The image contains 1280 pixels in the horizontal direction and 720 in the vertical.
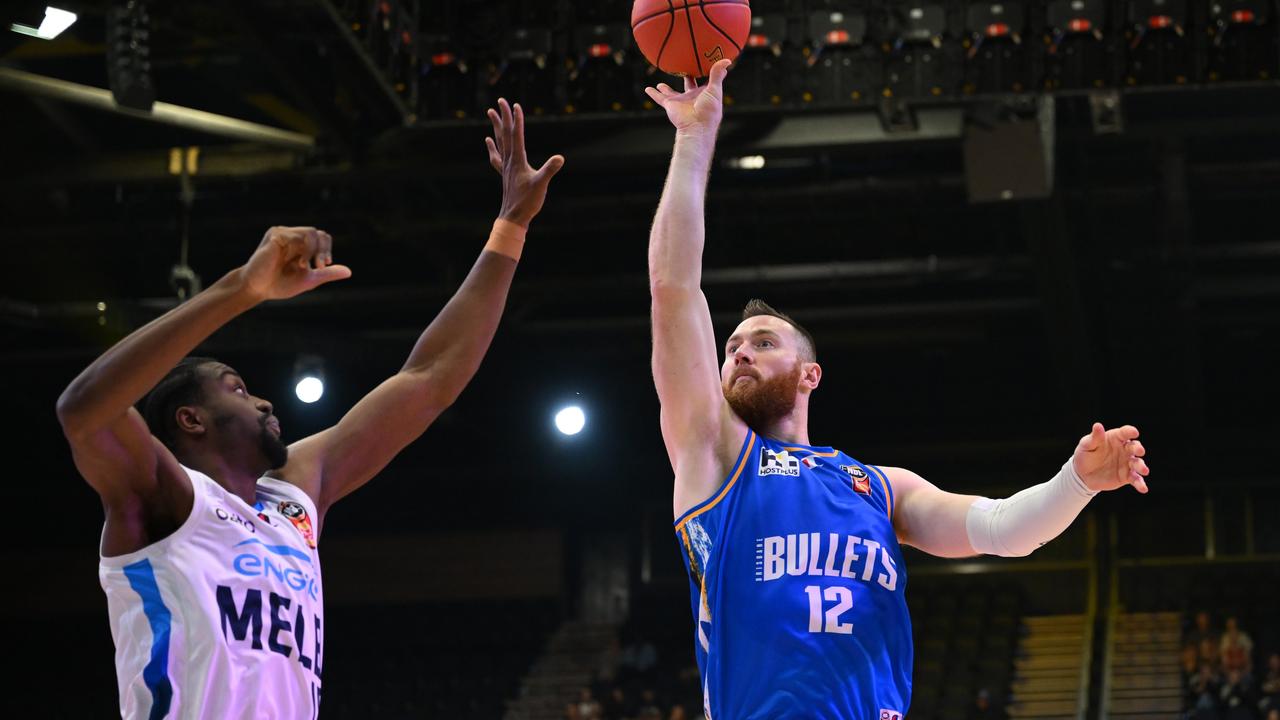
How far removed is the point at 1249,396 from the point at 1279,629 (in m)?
3.57

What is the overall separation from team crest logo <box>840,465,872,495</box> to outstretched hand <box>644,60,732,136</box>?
1121 mm

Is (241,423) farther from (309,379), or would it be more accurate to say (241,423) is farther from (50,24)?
(309,379)

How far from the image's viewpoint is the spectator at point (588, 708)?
20.3m

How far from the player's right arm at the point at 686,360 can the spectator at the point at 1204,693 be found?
15410 millimetres

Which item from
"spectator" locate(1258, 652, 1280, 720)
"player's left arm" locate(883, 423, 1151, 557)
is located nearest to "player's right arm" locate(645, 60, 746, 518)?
"player's left arm" locate(883, 423, 1151, 557)

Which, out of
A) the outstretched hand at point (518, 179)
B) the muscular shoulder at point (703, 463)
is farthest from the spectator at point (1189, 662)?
the outstretched hand at point (518, 179)

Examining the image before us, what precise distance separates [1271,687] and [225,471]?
54.8 ft

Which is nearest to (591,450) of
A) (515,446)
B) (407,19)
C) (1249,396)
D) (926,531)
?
(515,446)

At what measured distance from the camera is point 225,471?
404 centimetres

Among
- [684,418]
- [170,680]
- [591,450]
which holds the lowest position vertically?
[170,680]

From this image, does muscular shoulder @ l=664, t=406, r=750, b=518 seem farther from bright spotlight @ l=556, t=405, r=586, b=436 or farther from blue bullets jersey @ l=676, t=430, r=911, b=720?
bright spotlight @ l=556, t=405, r=586, b=436

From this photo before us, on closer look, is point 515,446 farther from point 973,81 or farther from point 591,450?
point 973,81

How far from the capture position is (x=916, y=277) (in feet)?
54.5

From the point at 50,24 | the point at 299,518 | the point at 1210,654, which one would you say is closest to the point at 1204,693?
the point at 1210,654
